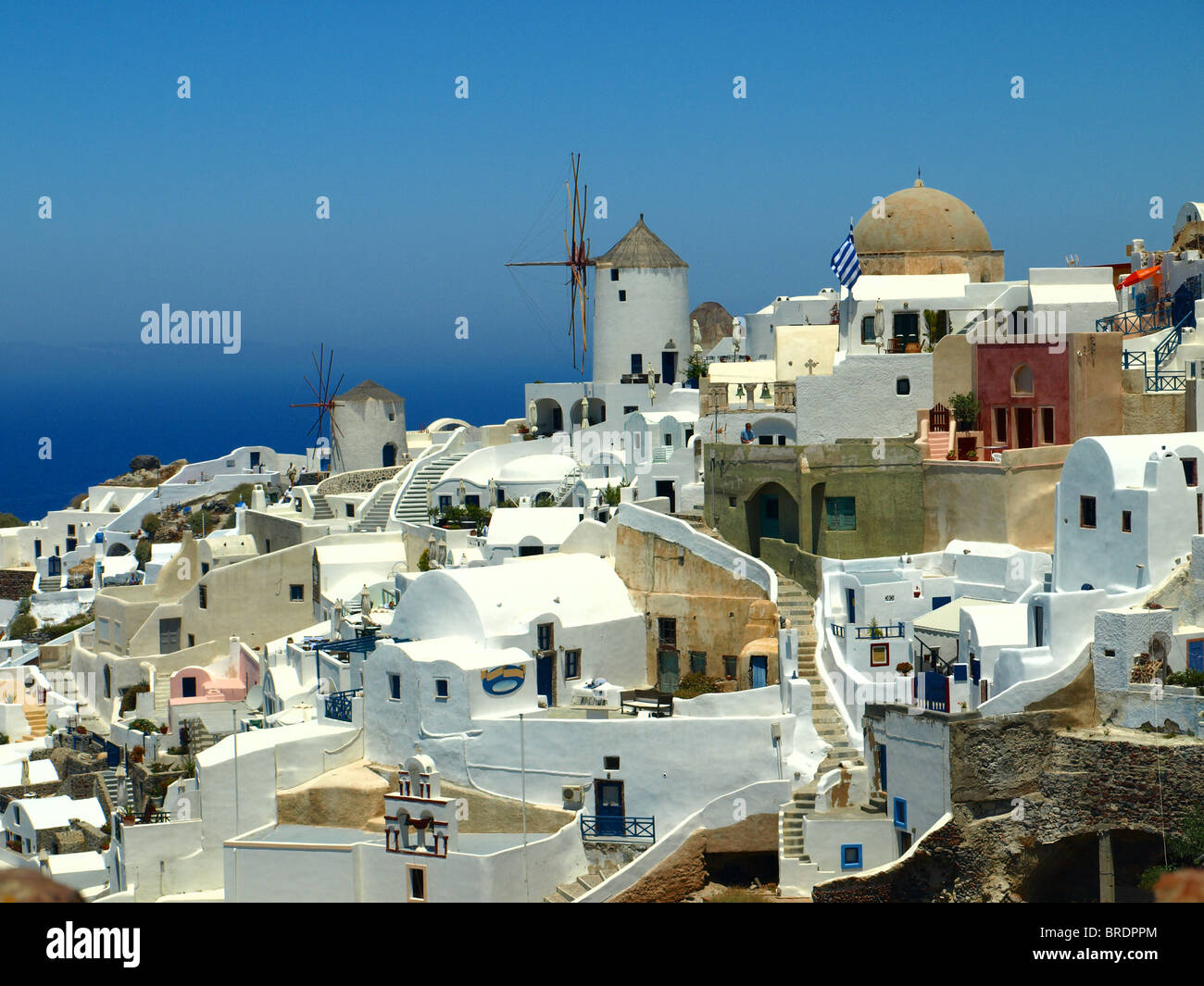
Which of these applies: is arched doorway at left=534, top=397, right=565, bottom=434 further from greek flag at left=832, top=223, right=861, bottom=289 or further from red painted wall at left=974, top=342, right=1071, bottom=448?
red painted wall at left=974, top=342, right=1071, bottom=448

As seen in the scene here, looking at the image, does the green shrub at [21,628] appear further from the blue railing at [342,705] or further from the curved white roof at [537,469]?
the blue railing at [342,705]

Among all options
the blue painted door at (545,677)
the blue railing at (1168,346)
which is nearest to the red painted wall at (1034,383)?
the blue railing at (1168,346)

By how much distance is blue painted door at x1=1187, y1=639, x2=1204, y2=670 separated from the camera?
28.3 m

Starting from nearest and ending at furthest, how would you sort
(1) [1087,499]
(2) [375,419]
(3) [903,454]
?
(1) [1087,499], (3) [903,454], (2) [375,419]

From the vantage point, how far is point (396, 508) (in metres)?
49.6

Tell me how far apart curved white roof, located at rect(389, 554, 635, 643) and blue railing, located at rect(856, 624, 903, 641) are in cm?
571

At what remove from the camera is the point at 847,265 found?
141 feet

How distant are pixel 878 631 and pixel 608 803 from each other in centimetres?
694

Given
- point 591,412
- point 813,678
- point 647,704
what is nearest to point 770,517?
point 813,678

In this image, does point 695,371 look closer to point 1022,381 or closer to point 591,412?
point 591,412

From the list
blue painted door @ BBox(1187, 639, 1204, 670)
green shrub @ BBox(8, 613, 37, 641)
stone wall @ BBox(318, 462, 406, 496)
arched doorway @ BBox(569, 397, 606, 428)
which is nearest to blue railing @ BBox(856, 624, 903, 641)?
blue painted door @ BBox(1187, 639, 1204, 670)
